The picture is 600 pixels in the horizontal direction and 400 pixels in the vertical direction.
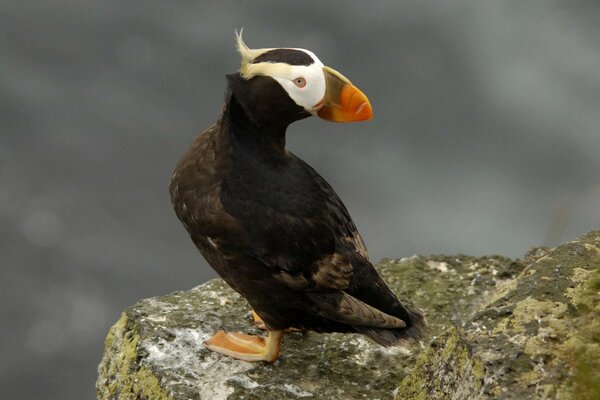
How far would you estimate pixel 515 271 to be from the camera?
7.09 m

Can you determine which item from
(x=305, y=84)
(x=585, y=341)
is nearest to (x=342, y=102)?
(x=305, y=84)

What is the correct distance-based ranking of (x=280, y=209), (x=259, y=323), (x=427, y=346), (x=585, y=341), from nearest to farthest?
(x=585, y=341)
(x=427, y=346)
(x=280, y=209)
(x=259, y=323)

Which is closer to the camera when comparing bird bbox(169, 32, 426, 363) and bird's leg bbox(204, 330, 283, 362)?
bird bbox(169, 32, 426, 363)

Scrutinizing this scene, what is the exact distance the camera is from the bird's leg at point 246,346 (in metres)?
6.04

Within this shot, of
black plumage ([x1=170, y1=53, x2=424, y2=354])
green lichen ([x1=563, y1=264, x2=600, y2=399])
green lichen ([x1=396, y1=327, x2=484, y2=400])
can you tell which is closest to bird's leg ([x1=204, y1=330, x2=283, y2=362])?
black plumage ([x1=170, y1=53, x2=424, y2=354])

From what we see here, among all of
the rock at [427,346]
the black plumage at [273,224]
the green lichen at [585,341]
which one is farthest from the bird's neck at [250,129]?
A: the green lichen at [585,341]

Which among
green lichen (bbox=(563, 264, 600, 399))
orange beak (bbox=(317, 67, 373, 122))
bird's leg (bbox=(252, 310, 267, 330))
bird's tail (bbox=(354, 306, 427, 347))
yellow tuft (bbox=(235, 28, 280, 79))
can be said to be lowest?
green lichen (bbox=(563, 264, 600, 399))

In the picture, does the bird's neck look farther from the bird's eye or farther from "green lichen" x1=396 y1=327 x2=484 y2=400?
"green lichen" x1=396 y1=327 x2=484 y2=400

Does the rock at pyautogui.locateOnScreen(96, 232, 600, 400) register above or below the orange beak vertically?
below

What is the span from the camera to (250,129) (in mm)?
5656

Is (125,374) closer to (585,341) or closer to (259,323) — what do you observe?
(259,323)

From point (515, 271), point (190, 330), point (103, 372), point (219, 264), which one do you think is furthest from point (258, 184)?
point (515, 271)

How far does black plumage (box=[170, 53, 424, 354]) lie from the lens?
5566 mm

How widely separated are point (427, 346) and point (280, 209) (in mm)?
1234
